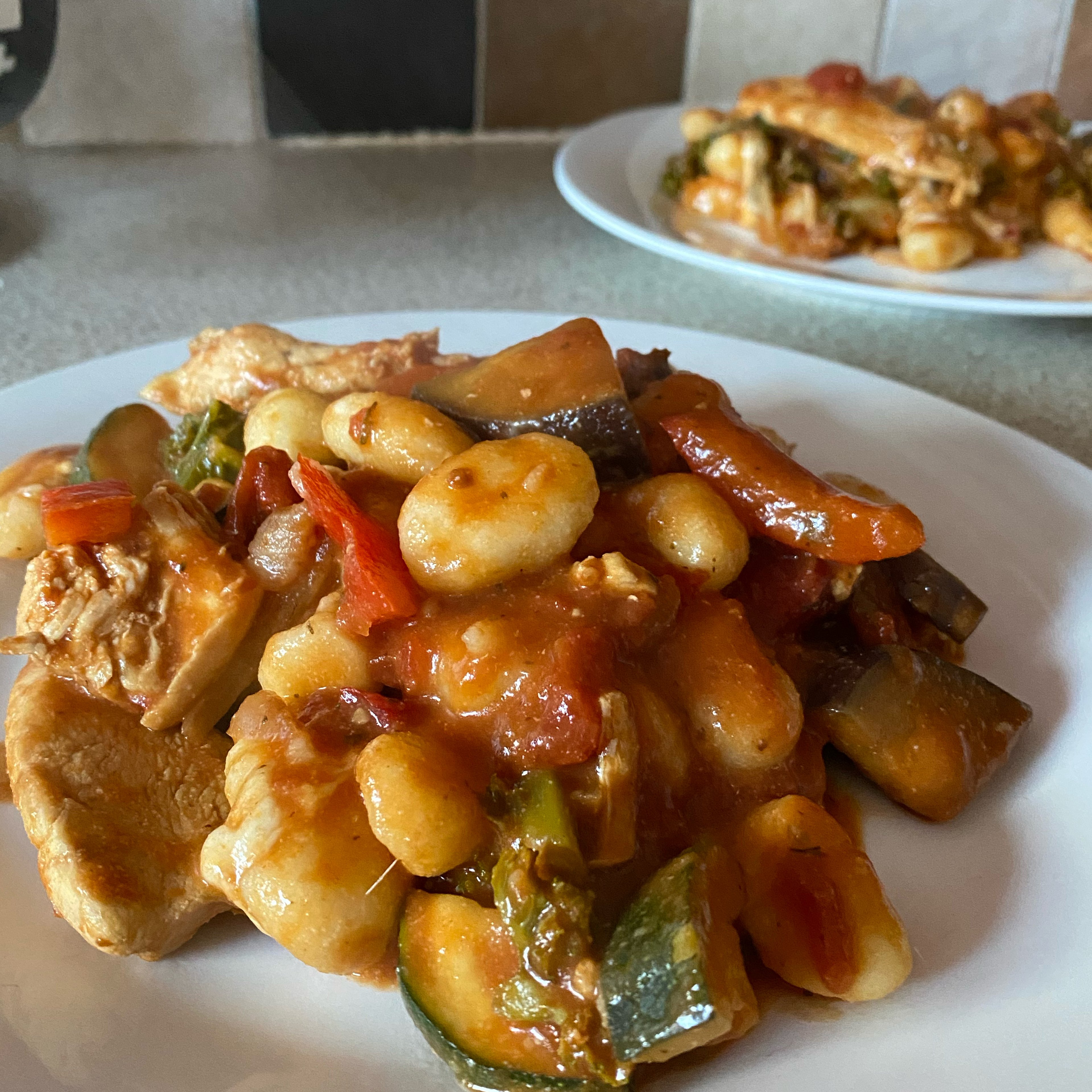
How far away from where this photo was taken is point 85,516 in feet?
3.04

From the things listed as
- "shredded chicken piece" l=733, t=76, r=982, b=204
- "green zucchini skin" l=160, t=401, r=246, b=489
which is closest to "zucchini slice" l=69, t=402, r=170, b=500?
"green zucchini skin" l=160, t=401, r=246, b=489

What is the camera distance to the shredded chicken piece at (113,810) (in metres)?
0.78

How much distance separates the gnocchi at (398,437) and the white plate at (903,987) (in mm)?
397

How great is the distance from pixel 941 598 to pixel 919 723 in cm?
17

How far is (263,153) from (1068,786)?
2.59m

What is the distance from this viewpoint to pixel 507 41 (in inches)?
113

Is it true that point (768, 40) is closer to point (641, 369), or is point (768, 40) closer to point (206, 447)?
point (641, 369)

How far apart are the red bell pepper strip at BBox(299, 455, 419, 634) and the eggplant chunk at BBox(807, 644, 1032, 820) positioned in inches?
15.2

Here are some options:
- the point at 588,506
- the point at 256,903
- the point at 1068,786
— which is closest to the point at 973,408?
the point at 1068,786

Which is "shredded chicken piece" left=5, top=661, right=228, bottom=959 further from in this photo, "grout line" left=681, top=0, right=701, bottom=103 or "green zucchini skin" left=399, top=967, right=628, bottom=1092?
"grout line" left=681, top=0, right=701, bottom=103

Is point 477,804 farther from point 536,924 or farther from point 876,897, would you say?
point 876,897

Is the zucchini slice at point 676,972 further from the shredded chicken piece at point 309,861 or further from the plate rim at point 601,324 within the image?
the plate rim at point 601,324

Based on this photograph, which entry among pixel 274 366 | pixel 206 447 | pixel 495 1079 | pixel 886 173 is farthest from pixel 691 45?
pixel 495 1079

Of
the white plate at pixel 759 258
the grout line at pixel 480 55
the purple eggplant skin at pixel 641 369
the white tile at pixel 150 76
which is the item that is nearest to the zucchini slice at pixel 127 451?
the purple eggplant skin at pixel 641 369
